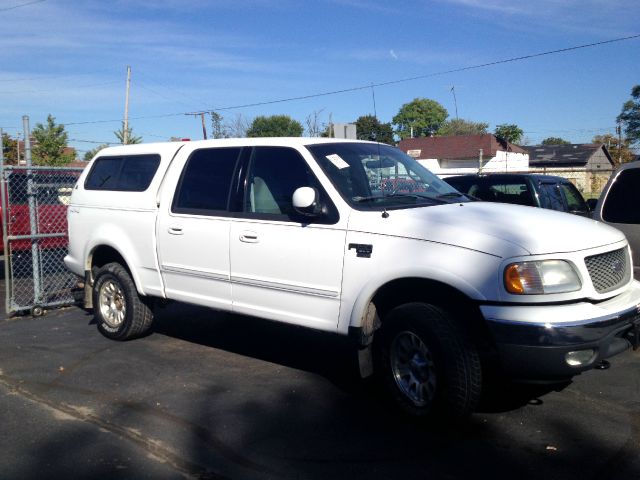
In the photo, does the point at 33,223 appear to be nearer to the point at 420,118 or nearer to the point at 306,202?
the point at 306,202

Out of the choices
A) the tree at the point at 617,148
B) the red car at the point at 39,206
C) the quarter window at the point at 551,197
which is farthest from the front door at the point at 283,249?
the tree at the point at 617,148

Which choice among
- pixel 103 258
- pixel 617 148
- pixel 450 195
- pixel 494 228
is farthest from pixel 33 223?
pixel 617 148

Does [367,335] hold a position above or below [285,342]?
above

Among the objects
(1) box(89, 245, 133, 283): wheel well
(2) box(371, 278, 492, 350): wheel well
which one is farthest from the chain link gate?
(2) box(371, 278, 492, 350): wheel well

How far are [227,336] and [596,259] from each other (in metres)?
4.34

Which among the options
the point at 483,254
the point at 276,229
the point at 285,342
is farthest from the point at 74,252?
the point at 483,254

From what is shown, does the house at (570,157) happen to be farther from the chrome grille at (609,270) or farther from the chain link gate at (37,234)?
the chrome grille at (609,270)

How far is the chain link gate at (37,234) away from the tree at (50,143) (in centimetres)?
3057

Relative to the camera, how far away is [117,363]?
6359 millimetres

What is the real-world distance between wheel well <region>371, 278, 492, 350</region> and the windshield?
2.25ft

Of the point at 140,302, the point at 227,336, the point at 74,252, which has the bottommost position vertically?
the point at 227,336

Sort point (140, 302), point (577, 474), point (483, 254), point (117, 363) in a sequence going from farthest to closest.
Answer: point (140, 302)
point (117, 363)
point (483, 254)
point (577, 474)

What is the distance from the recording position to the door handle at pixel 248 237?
5.51 meters

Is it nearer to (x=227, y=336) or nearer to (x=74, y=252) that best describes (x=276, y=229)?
(x=227, y=336)
